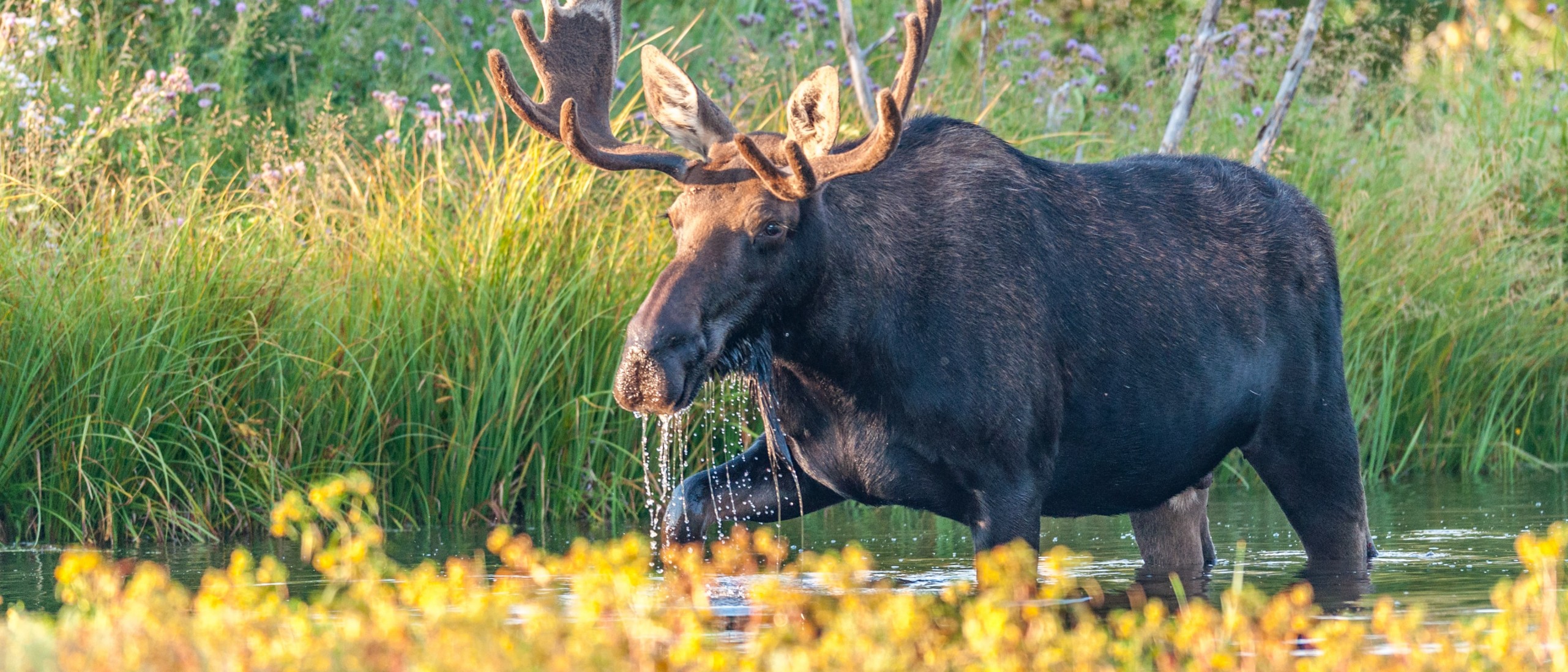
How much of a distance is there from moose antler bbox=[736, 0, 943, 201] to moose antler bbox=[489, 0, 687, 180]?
621mm

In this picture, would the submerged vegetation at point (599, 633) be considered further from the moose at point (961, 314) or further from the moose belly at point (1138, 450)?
the moose belly at point (1138, 450)

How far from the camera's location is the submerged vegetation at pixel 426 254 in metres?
8.09

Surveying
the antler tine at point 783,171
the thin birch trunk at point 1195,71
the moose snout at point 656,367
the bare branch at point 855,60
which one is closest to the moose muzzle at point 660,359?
the moose snout at point 656,367

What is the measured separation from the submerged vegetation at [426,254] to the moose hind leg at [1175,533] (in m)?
1.12

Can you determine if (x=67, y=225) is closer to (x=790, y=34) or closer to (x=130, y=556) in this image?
(x=130, y=556)

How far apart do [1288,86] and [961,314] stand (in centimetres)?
577

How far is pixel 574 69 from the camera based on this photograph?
6383 millimetres

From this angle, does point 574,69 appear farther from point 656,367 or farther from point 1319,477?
point 1319,477

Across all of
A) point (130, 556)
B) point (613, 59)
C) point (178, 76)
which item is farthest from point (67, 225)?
point (613, 59)

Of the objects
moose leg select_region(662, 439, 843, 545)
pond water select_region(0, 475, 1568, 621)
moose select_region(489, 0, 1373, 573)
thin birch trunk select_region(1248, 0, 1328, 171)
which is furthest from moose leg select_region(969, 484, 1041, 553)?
thin birch trunk select_region(1248, 0, 1328, 171)

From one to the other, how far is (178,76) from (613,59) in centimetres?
397

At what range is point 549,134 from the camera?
6184mm

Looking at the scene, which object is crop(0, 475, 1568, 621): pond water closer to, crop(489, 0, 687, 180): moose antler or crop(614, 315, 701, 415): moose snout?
crop(614, 315, 701, 415): moose snout

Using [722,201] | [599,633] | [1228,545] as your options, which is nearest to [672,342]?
[722,201]
